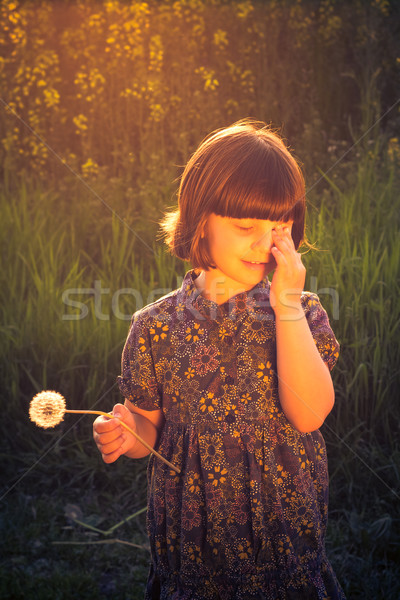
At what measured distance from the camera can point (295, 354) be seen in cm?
161

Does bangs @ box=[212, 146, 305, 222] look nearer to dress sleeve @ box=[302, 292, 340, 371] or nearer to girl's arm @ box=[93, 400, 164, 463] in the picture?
dress sleeve @ box=[302, 292, 340, 371]

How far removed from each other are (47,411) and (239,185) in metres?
0.74

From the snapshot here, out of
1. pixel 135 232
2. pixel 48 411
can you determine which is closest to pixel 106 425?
pixel 48 411

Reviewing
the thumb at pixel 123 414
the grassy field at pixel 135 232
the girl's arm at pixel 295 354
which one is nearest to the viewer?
the girl's arm at pixel 295 354

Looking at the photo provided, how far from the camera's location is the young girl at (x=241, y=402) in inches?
65.0

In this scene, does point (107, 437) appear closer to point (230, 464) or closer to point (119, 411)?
point (119, 411)

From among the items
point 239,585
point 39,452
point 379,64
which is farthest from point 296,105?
point 239,585

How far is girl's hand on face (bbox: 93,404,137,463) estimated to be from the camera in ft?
5.34

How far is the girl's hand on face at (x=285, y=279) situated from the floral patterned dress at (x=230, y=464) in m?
0.11

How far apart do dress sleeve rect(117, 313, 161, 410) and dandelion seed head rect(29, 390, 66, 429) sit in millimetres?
208

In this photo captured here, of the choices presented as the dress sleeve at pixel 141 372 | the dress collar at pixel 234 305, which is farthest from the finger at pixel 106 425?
the dress collar at pixel 234 305

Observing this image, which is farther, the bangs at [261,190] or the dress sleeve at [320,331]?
the dress sleeve at [320,331]

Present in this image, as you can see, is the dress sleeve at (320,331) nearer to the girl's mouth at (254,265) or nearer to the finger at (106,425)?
the girl's mouth at (254,265)

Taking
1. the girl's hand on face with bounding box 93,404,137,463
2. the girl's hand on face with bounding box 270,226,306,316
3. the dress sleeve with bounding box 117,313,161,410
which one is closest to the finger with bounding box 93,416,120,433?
the girl's hand on face with bounding box 93,404,137,463
